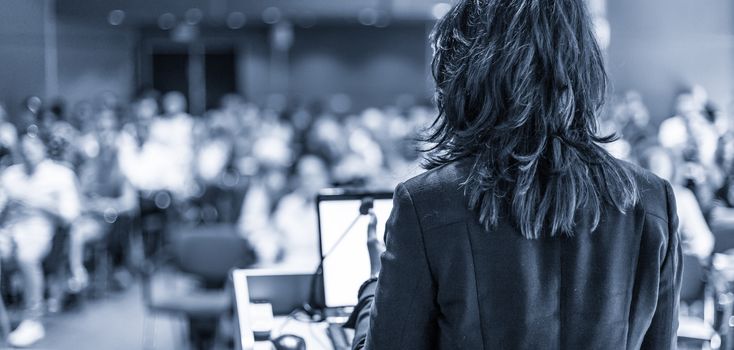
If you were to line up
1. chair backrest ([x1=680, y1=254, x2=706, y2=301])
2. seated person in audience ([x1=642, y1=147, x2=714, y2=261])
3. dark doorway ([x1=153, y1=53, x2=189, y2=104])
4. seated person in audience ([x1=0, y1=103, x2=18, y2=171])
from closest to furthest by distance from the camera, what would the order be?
chair backrest ([x1=680, y1=254, x2=706, y2=301]) → seated person in audience ([x1=642, y1=147, x2=714, y2=261]) → seated person in audience ([x1=0, y1=103, x2=18, y2=171]) → dark doorway ([x1=153, y1=53, x2=189, y2=104])

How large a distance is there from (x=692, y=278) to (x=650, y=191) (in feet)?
10.9

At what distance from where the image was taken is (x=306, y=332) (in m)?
2.27

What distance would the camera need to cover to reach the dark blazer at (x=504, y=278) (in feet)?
3.86

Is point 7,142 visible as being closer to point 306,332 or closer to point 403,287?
point 306,332

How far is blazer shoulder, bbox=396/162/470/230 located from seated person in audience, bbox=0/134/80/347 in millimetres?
5371

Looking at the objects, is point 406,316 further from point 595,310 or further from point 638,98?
point 638,98

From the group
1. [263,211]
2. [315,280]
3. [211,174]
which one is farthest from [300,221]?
[211,174]

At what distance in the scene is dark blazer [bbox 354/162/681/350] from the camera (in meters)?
1.18

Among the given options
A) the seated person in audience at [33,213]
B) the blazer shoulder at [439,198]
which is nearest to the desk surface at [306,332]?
the blazer shoulder at [439,198]

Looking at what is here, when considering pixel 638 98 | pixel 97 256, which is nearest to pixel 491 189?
pixel 97 256

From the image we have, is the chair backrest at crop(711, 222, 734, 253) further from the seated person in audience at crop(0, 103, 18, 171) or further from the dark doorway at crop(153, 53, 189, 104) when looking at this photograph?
the dark doorway at crop(153, 53, 189, 104)

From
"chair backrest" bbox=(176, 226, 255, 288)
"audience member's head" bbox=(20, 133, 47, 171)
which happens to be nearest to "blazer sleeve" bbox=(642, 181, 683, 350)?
"chair backrest" bbox=(176, 226, 255, 288)

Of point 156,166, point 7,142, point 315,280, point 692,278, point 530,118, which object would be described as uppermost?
point 7,142

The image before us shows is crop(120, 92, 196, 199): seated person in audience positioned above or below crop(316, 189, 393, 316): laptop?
above
